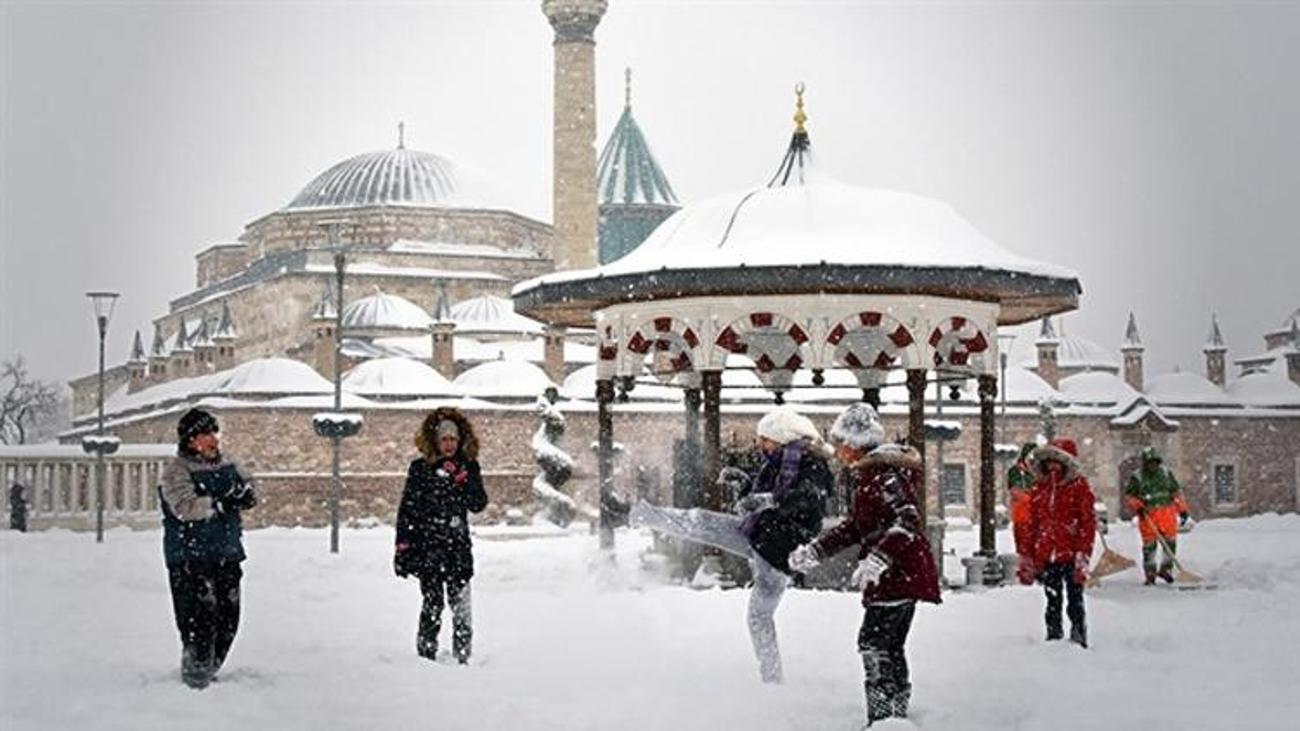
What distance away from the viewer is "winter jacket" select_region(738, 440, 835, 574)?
7.03m

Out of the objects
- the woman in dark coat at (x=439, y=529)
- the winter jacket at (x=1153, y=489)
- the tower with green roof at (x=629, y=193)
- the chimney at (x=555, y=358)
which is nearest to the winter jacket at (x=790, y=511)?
the woman in dark coat at (x=439, y=529)

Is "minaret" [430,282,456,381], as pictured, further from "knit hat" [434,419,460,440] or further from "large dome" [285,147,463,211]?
"knit hat" [434,419,460,440]

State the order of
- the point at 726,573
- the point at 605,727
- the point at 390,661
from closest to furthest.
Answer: the point at 605,727
the point at 390,661
the point at 726,573

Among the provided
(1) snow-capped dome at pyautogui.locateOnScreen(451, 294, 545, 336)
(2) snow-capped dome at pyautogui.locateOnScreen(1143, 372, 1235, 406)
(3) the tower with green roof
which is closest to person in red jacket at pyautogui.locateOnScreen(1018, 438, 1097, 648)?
(2) snow-capped dome at pyautogui.locateOnScreen(1143, 372, 1235, 406)

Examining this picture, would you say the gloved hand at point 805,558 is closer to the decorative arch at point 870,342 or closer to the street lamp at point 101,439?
the decorative arch at point 870,342

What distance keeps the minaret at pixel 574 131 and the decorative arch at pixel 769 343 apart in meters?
23.0

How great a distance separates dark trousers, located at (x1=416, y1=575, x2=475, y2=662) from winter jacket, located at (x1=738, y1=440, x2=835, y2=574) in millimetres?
1399

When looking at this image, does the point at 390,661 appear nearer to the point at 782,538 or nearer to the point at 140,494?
the point at 782,538

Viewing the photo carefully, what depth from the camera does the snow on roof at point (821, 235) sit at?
1219 cm

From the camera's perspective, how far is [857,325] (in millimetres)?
12453

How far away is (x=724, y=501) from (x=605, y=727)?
7096mm

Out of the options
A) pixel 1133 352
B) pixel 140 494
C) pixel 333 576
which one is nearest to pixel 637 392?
pixel 140 494

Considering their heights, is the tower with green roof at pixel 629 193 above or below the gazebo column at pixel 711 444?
above

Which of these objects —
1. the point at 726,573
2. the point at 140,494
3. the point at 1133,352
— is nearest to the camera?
the point at 726,573
